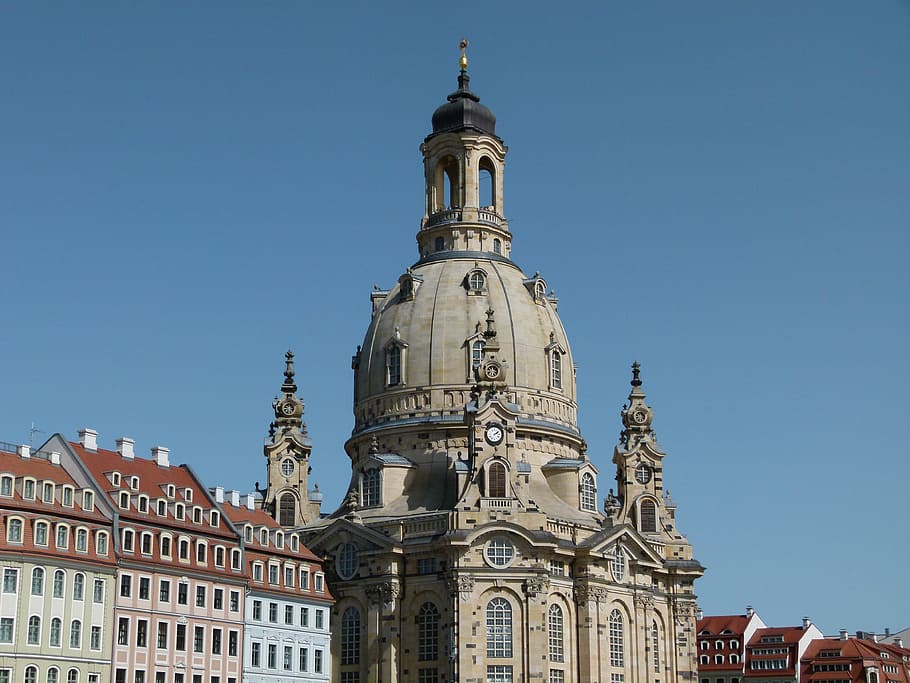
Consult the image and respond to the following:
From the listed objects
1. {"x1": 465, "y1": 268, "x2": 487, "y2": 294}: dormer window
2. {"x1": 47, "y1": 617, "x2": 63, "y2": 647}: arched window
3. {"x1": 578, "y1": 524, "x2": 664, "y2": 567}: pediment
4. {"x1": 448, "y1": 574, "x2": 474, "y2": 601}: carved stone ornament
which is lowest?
{"x1": 47, "y1": 617, "x2": 63, "y2": 647}: arched window

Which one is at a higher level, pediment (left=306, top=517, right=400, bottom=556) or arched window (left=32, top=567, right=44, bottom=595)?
pediment (left=306, top=517, right=400, bottom=556)

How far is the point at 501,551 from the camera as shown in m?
109

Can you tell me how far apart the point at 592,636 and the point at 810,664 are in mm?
52609

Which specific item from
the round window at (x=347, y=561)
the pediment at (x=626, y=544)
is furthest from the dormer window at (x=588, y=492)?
the round window at (x=347, y=561)

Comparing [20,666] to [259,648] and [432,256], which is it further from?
[432,256]

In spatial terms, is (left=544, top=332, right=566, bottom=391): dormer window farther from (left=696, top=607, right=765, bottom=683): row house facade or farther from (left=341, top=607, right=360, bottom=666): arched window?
(left=696, top=607, right=765, bottom=683): row house facade

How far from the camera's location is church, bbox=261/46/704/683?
4299 inches

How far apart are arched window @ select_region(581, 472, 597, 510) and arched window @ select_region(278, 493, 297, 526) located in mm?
24265

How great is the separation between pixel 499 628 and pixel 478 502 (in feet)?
31.2

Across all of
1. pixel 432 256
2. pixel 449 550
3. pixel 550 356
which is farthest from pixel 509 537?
pixel 432 256

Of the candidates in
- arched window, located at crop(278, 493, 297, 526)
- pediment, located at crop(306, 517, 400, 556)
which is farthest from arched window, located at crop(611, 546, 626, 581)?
arched window, located at crop(278, 493, 297, 526)

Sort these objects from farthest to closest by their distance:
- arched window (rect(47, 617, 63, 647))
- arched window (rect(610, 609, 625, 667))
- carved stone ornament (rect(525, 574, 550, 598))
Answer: arched window (rect(610, 609, 625, 667)), carved stone ornament (rect(525, 574, 550, 598)), arched window (rect(47, 617, 63, 647))

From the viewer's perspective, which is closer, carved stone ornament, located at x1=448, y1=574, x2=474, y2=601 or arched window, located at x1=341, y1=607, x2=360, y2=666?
carved stone ornament, located at x1=448, y1=574, x2=474, y2=601

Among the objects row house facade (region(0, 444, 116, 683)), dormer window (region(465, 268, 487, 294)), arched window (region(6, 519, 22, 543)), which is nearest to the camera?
row house facade (region(0, 444, 116, 683))
